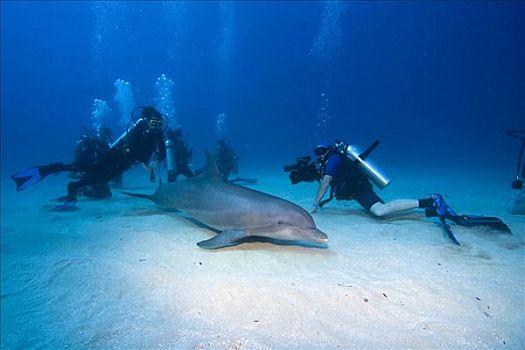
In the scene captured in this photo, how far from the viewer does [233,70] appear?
140 m

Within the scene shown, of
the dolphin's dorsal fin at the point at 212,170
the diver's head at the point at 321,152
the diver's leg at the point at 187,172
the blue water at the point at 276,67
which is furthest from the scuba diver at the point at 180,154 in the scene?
the blue water at the point at 276,67

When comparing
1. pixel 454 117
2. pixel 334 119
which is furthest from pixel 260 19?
pixel 454 117

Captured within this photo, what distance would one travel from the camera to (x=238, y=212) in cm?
492

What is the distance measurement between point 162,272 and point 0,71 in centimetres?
17038

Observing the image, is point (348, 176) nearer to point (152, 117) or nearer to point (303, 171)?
point (303, 171)

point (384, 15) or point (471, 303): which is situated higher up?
point (384, 15)

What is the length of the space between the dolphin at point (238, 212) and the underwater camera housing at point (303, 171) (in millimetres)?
1534

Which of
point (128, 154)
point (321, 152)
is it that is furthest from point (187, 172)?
point (321, 152)

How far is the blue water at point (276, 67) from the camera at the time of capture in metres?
92.2

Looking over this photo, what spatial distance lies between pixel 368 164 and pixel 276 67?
425 feet

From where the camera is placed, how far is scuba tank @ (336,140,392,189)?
6297 mm

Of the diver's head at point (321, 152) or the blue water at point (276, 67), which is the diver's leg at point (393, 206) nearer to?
the diver's head at point (321, 152)

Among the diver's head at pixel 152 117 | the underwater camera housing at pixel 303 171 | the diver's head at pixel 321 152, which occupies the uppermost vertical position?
the diver's head at pixel 152 117

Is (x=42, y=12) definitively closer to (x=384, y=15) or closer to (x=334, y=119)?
(x=384, y=15)
